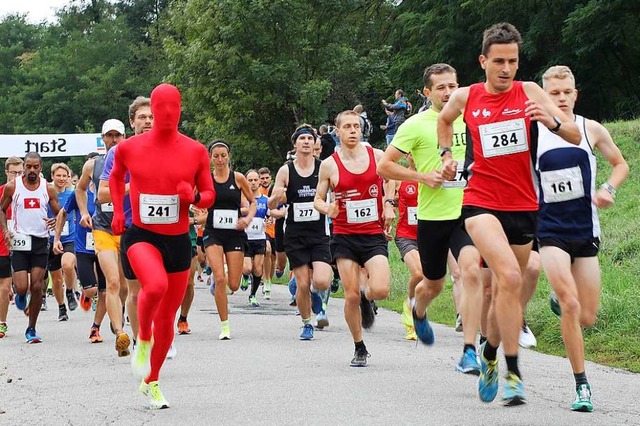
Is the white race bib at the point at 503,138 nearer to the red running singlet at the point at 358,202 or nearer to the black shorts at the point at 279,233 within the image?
the red running singlet at the point at 358,202

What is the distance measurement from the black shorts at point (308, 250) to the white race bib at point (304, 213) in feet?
0.66

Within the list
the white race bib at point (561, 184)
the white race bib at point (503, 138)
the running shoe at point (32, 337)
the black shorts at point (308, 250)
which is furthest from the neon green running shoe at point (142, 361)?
the running shoe at point (32, 337)

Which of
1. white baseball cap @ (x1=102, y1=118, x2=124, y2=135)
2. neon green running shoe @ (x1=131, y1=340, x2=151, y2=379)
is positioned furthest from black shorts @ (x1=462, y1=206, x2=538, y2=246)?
white baseball cap @ (x1=102, y1=118, x2=124, y2=135)

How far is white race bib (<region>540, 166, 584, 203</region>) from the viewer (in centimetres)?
802

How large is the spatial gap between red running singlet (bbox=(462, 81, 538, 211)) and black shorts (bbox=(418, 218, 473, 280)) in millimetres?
1684

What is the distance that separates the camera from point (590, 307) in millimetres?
7898

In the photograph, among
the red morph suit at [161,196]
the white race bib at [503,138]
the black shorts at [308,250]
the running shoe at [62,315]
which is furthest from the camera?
the running shoe at [62,315]

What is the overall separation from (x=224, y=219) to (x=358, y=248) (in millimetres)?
3243

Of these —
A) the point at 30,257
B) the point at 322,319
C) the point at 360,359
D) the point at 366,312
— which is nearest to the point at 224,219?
the point at 322,319

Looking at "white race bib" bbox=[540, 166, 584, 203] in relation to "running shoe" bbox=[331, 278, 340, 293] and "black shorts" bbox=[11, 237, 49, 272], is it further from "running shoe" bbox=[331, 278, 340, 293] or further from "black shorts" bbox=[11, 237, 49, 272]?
"running shoe" bbox=[331, 278, 340, 293]

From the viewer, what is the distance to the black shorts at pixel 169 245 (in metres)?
8.09

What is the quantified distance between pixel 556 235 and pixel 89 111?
218ft

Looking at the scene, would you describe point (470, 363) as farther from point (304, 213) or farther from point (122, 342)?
point (304, 213)

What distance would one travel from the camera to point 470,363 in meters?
8.68
